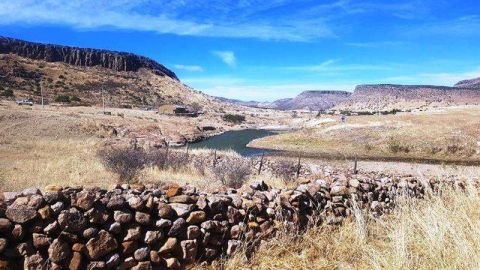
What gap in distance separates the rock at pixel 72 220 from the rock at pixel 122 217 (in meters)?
0.45

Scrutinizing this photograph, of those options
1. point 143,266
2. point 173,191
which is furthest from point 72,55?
point 143,266

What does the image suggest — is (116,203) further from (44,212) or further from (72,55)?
(72,55)

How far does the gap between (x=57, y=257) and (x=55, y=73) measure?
452 feet

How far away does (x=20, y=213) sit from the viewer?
5855 millimetres

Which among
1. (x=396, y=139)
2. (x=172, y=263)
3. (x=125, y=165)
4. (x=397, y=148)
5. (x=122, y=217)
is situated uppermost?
(x=122, y=217)

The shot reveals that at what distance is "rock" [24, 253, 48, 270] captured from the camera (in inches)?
228

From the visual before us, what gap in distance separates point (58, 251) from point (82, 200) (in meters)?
0.74

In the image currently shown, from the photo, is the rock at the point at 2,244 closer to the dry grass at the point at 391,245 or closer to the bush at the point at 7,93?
the dry grass at the point at 391,245

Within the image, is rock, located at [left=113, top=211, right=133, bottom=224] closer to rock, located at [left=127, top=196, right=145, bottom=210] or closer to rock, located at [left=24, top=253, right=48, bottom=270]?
rock, located at [left=127, top=196, right=145, bottom=210]

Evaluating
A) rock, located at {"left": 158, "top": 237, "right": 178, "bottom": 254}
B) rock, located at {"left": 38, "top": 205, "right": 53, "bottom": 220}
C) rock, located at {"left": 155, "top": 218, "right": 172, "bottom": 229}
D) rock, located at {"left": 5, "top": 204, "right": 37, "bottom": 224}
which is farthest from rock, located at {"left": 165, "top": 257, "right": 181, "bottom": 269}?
rock, located at {"left": 5, "top": 204, "right": 37, "bottom": 224}

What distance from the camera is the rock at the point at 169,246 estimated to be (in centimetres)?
675

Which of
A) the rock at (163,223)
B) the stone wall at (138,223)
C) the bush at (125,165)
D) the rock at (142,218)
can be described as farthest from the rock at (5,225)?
the bush at (125,165)

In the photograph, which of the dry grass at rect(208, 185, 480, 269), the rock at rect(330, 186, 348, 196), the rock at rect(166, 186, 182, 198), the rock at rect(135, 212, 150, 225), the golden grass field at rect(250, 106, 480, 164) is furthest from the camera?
the golden grass field at rect(250, 106, 480, 164)

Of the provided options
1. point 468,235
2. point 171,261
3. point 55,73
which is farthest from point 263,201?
point 55,73
